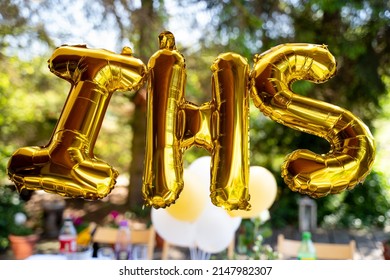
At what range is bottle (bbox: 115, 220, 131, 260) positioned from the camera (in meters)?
2.56

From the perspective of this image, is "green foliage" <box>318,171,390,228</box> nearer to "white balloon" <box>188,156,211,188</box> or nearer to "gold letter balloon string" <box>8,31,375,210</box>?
"white balloon" <box>188,156,211,188</box>

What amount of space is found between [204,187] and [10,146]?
451 centimetres

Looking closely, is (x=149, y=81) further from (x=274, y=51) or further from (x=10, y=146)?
(x=10, y=146)

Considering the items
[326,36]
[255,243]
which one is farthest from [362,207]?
[255,243]

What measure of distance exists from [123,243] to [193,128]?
6.69ft

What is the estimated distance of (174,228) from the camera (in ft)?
7.86

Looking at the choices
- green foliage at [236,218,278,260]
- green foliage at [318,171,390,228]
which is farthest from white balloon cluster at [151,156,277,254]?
green foliage at [318,171,390,228]

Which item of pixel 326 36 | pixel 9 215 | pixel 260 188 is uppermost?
pixel 326 36

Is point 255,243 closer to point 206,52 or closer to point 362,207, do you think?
point 206,52

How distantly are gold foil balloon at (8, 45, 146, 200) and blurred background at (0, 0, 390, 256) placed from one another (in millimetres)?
3056

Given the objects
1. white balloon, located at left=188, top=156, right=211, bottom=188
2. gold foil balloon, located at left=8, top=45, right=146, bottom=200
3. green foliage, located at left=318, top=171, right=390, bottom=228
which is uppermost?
green foliage, located at left=318, top=171, right=390, bottom=228

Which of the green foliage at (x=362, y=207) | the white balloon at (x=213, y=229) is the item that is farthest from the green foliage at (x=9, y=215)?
the green foliage at (x=362, y=207)
